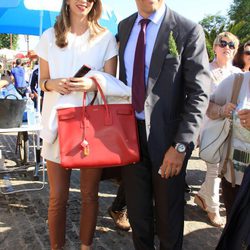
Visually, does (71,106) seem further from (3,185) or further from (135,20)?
(3,185)

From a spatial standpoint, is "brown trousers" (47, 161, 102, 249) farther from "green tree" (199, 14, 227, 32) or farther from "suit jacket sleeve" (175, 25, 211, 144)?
"green tree" (199, 14, 227, 32)

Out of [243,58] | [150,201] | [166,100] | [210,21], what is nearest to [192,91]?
[166,100]

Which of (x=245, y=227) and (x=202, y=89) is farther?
(x=202, y=89)

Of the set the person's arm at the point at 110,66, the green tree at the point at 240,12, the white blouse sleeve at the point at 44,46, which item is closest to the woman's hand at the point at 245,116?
the person's arm at the point at 110,66

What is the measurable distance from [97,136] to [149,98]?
16.4 inches

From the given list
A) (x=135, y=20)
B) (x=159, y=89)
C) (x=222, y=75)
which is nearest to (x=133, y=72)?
(x=159, y=89)

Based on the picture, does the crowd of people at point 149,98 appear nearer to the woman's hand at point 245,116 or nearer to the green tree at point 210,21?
the woman's hand at point 245,116

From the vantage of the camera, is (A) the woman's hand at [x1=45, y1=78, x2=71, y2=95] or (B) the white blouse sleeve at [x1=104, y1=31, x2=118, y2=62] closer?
(A) the woman's hand at [x1=45, y1=78, x2=71, y2=95]

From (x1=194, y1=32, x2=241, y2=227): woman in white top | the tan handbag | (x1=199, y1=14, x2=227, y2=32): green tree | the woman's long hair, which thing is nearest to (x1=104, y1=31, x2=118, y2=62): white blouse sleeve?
the woman's long hair

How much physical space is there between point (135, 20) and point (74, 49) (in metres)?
0.47

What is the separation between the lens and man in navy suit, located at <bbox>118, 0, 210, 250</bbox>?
6.91 feet

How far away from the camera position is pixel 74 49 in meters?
2.41

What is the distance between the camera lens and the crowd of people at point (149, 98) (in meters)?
2.12

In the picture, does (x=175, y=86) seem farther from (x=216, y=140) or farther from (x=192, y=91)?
(x=216, y=140)
